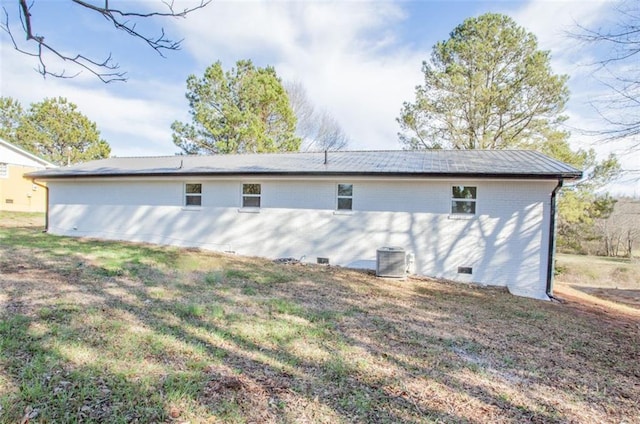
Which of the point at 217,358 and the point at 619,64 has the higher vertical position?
the point at 619,64

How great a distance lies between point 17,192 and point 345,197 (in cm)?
2258

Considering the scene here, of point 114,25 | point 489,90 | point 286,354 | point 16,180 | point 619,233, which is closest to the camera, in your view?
point 114,25

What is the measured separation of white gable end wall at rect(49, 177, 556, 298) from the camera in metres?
8.66

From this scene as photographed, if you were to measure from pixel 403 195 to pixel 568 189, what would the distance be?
10930 mm

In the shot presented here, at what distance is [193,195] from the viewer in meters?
11.3

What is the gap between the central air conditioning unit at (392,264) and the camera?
335 inches

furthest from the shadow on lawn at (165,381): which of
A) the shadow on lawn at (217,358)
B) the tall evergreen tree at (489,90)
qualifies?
the tall evergreen tree at (489,90)

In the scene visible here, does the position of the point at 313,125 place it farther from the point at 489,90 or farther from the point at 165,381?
the point at 165,381

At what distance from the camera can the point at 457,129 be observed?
16672 millimetres

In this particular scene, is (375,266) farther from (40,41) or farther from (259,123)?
(259,123)

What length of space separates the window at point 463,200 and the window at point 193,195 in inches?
305

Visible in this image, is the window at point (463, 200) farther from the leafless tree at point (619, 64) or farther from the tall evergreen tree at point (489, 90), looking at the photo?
the tall evergreen tree at point (489, 90)

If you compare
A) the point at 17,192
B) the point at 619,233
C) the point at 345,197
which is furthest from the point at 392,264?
the point at 17,192

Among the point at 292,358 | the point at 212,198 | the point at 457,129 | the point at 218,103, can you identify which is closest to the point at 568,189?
the point at 457,129
